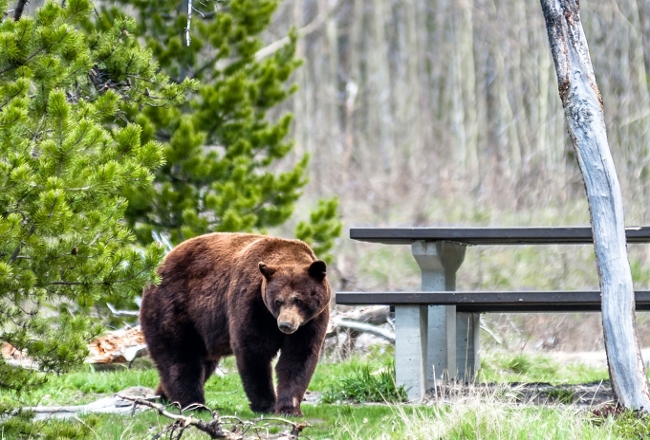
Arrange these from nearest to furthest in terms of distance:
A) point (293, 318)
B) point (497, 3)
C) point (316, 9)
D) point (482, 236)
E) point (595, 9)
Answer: point (293, 318)
point (482, 236)
point (595, 9)
point (497, 3)
point (316, 9)

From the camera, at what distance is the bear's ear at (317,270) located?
6484mm

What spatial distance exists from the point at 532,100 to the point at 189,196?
759 centimetres

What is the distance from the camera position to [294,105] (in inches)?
989

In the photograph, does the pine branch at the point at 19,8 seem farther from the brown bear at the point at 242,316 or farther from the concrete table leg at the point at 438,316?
the concrete table leg at the point at 438,316

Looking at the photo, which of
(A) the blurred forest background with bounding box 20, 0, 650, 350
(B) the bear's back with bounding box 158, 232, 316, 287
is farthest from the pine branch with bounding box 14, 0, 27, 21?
(A) the blurred forest background with bounding box 20, 0, 650, 350

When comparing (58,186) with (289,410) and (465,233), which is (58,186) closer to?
(289,410)

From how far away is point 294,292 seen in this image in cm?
634

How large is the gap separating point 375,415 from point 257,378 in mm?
910

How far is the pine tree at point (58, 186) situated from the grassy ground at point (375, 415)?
1.69 ft

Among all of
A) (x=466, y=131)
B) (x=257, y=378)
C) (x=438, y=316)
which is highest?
(x=466, y=131)

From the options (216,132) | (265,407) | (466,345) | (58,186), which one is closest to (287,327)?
(265,407)

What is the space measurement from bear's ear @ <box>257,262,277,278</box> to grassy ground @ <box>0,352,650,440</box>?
3.23 feet

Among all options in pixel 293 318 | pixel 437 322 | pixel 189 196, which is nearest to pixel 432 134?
pixel 189 196

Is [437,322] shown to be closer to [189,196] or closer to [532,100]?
[189,196]
